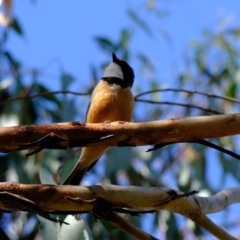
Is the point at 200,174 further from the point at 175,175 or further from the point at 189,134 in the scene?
the point at 189,134

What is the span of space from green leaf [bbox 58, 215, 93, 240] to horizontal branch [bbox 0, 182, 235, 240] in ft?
1.17

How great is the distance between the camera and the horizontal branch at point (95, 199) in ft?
5.45

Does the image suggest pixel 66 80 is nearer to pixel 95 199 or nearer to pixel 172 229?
pixel 172 229

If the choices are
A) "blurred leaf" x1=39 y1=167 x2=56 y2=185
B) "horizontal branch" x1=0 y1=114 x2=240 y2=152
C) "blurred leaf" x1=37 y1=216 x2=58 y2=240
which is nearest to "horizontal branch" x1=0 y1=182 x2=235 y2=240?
"horizontal branch" x1=0 y1=114 x2=240 y2=152

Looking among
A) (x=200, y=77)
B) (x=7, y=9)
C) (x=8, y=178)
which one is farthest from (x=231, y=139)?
(x=7, y=9)

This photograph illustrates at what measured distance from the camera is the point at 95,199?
167 cm

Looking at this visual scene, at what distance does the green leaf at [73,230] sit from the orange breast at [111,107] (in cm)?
72

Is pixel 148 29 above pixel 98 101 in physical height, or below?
above

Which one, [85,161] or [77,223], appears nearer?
[77,223]

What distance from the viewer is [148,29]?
4664 millimetres

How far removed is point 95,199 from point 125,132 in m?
0.21

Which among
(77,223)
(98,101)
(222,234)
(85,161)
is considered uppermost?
(98,101)

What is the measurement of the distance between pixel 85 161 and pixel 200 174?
1488mm

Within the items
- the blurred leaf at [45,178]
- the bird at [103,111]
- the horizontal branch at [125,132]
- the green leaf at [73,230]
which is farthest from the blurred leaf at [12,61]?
the horizontal branch at [125,132]
